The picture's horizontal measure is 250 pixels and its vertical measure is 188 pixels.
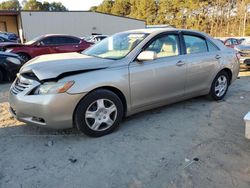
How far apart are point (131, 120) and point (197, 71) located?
1538 millimetres

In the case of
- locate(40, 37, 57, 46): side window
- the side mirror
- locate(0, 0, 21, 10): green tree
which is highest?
locate(0, 0, 21, 10): green tree

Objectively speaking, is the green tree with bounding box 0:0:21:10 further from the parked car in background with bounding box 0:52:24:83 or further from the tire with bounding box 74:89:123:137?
the tire with bounding box 74:89:123:137

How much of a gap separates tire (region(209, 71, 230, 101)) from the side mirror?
1.91 m

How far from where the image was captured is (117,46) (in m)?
4.20

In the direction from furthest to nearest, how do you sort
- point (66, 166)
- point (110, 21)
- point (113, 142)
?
point (110, 21)
point (113, 142)
point (66, 166)

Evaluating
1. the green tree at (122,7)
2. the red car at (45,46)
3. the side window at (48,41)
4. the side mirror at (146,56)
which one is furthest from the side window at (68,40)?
the green tree at (122,7)

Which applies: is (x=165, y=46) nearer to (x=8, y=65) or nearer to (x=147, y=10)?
(x=8, y=65)

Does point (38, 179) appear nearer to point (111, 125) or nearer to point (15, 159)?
point (15, 159)

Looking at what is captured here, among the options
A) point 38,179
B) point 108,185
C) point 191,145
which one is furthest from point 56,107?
point 191,145

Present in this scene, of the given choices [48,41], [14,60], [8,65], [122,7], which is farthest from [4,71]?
[122,7]

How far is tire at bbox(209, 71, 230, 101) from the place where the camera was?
4996 mm

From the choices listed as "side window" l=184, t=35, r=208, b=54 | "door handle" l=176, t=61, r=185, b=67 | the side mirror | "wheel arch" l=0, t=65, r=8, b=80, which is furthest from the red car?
the side mirror

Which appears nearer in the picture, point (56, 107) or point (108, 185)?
point (108, 185)

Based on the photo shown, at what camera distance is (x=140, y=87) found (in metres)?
3.75
